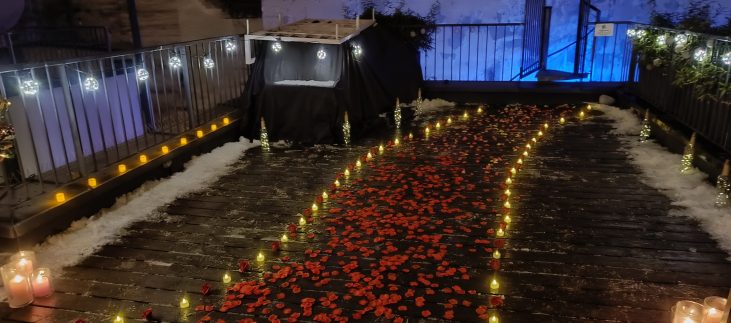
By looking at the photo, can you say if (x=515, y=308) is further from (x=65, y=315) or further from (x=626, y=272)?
(x=65, y=315)

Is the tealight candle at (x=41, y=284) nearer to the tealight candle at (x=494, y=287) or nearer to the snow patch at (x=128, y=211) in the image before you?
the snow patch at (x=128, y=211)

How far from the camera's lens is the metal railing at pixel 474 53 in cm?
953

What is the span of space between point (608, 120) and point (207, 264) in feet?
20.7

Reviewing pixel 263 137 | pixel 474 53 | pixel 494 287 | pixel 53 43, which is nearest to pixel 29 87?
pixel 263 137

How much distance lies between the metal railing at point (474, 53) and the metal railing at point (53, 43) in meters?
8.48

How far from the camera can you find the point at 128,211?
4676 mm

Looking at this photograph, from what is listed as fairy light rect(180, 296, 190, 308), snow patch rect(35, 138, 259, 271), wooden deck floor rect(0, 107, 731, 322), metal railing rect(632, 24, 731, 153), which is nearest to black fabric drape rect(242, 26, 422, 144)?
snow patch rect(35, 138, 259, 271)

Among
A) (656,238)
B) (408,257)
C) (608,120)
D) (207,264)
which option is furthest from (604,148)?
(207,264)

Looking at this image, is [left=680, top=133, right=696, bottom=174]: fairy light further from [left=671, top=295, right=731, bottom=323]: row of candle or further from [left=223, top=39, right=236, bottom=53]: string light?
[left=223, top=39, right=236, bottom=53]: string light

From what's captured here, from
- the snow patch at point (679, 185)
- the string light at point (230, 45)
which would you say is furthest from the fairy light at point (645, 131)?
the string light at point (230, 45)

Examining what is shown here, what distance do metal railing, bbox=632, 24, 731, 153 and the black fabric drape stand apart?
3.83 meters

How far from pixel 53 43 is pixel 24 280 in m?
13.3

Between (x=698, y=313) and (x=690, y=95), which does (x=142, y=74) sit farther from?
(x=690, y=95)

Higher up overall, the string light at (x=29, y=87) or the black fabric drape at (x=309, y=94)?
the string light at (x=29, y=87)
